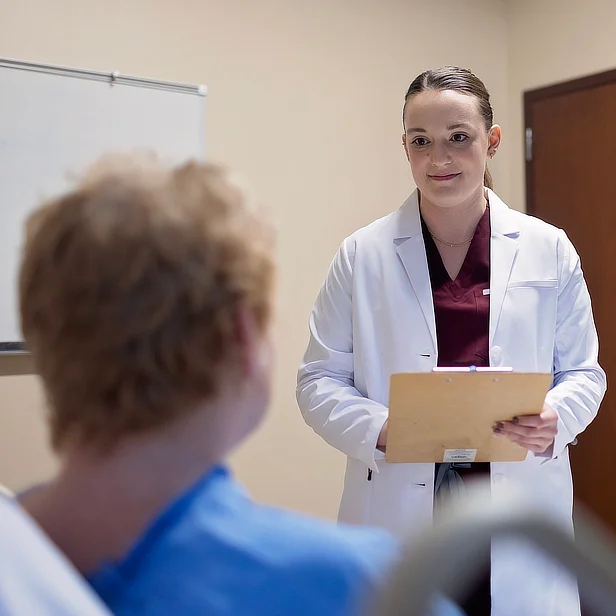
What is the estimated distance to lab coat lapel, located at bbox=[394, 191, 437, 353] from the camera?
1804 mm

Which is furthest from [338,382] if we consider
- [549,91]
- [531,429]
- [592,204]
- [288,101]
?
[549,91]

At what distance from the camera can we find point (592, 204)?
3.21 meters

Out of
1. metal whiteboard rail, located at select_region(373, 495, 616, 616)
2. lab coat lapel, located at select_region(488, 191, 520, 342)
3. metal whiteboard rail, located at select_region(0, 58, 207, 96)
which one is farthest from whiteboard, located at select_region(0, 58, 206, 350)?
metal whiteboard rail, located at select_region(373, 495, 616, 616)

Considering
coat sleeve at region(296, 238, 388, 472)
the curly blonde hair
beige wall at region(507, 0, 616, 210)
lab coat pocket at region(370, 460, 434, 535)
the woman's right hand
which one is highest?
beige wall at region(507, 0, 616, 210)

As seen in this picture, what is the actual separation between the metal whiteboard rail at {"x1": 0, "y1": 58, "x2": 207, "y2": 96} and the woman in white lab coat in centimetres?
108

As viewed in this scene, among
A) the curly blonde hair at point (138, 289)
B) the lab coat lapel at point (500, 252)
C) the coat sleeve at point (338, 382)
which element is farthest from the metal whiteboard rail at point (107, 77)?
the curly blonde hair at point (138, 289)

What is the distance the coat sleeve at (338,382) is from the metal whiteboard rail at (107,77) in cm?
107

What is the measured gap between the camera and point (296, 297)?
117 inches

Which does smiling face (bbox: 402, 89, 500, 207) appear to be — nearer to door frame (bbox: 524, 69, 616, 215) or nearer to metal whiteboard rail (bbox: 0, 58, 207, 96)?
metal whiteboard rail (bbox: 0, 58, 207, 96)

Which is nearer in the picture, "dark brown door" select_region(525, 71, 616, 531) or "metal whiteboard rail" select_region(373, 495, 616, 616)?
"metal whiteboard rail" select_region(373, 495, 616, 616)

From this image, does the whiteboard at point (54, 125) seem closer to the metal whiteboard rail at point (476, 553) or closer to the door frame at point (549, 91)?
the door frame at point (549, 91)

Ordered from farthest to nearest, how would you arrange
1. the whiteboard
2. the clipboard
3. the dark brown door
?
1. the dark brown door
2. the whiteboard
3. the clipboard

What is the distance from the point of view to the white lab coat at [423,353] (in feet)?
5.71

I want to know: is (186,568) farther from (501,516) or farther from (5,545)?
(501,516)
